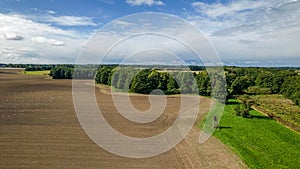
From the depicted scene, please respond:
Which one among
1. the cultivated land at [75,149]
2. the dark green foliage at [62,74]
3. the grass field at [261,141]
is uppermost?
the dark green foliage at [62,74]

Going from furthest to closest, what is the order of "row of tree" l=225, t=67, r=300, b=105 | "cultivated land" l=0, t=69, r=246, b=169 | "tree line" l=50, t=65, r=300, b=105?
"tree line" l=50, t=65, r=300, b=105 < "row of tree" l=225, t=67, r=300, b=105 < "cultivated land" l=0, t=69, r=246, b=169

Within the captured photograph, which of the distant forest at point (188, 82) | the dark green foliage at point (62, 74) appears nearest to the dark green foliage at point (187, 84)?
the distant forest at point (188, 82)

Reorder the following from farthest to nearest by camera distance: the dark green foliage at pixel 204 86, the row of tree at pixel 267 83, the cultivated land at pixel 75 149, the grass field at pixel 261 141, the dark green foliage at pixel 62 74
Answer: the dark green foliage at pixel 62 74 → the dark green foliage at pixel 204 86 → the row of tree at pixel 267 83 → the grass field at pixel 261 141 → the cultivated land at pixel 75 149

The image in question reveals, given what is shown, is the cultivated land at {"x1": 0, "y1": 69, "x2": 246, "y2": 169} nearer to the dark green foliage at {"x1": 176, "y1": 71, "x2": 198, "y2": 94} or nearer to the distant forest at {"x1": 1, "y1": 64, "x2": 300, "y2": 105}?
the distant forest at {"x1": 1, "y1": 64, "x2": 300, "y2": 105}

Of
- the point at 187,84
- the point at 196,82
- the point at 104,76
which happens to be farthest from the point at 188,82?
the point at 104,76

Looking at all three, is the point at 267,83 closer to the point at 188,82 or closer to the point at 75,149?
the point at 188,82

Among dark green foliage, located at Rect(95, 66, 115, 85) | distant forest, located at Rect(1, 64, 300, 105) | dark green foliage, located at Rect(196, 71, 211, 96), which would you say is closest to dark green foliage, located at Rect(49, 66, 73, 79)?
dark green foliage, located at Rect(95, 66, 115, 85)

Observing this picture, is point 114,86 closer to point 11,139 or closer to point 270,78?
point 270,78

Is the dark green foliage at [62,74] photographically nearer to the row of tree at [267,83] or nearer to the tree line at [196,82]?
the tree line at [196,82]

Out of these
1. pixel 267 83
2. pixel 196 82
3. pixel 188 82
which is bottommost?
pixel 267 83
